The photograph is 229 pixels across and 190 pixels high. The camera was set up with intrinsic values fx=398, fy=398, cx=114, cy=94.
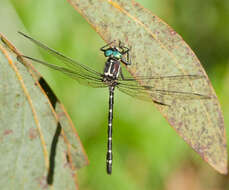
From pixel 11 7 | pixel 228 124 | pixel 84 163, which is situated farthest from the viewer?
pixel 228 124

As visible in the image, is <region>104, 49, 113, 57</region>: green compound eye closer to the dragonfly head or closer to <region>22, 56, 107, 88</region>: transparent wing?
the dragonfly head

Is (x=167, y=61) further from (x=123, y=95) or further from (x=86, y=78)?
(x=123, y=95)

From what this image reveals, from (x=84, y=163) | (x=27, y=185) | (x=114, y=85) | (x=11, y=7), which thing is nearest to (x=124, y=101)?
(x=114, y=85)

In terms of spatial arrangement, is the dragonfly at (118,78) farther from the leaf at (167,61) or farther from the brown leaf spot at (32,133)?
the brown leaf spot at (32,133)

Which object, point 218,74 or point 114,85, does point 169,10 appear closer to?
point 218,74

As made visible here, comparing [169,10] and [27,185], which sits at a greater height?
[169,10]

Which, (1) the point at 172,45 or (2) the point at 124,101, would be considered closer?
(1) the point at 172,45

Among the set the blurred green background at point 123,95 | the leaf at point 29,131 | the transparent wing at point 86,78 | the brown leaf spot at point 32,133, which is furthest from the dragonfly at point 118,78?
the blurred green background at point 123,95
